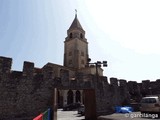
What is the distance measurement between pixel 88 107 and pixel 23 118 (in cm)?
475

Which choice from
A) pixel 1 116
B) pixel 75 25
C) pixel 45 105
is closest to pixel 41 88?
pixel 45 105

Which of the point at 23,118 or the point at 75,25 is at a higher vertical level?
the point at 75,25

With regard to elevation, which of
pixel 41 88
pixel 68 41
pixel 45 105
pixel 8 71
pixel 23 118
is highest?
pixel 68 41

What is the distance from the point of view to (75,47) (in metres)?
48.6

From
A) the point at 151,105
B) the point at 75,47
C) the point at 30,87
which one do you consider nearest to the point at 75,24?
the point at 75,47

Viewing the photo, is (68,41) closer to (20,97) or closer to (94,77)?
(94,77)

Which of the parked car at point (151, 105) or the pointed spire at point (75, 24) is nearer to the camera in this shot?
the parked car at point (151, 105)

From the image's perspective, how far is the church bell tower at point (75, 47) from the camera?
48.0 m

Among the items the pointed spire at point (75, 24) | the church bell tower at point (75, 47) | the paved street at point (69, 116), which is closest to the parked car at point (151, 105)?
the paved street at point (69, 116)

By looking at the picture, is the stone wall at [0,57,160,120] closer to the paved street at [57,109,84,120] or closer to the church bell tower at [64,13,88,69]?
the paved street at [57,109,84,120]

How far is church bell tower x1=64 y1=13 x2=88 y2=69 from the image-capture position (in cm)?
4800

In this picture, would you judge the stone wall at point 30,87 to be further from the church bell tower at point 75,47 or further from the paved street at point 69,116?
the church bell tower at point 75,47

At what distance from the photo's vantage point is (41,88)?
12.3 m

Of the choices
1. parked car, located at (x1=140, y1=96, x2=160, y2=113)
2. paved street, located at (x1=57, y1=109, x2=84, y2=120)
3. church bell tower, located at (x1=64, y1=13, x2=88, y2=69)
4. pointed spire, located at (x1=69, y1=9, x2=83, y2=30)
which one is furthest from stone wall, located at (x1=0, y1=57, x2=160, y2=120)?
pointed spire, located at (x1=69, y1=9, x2=83, y2=30)
